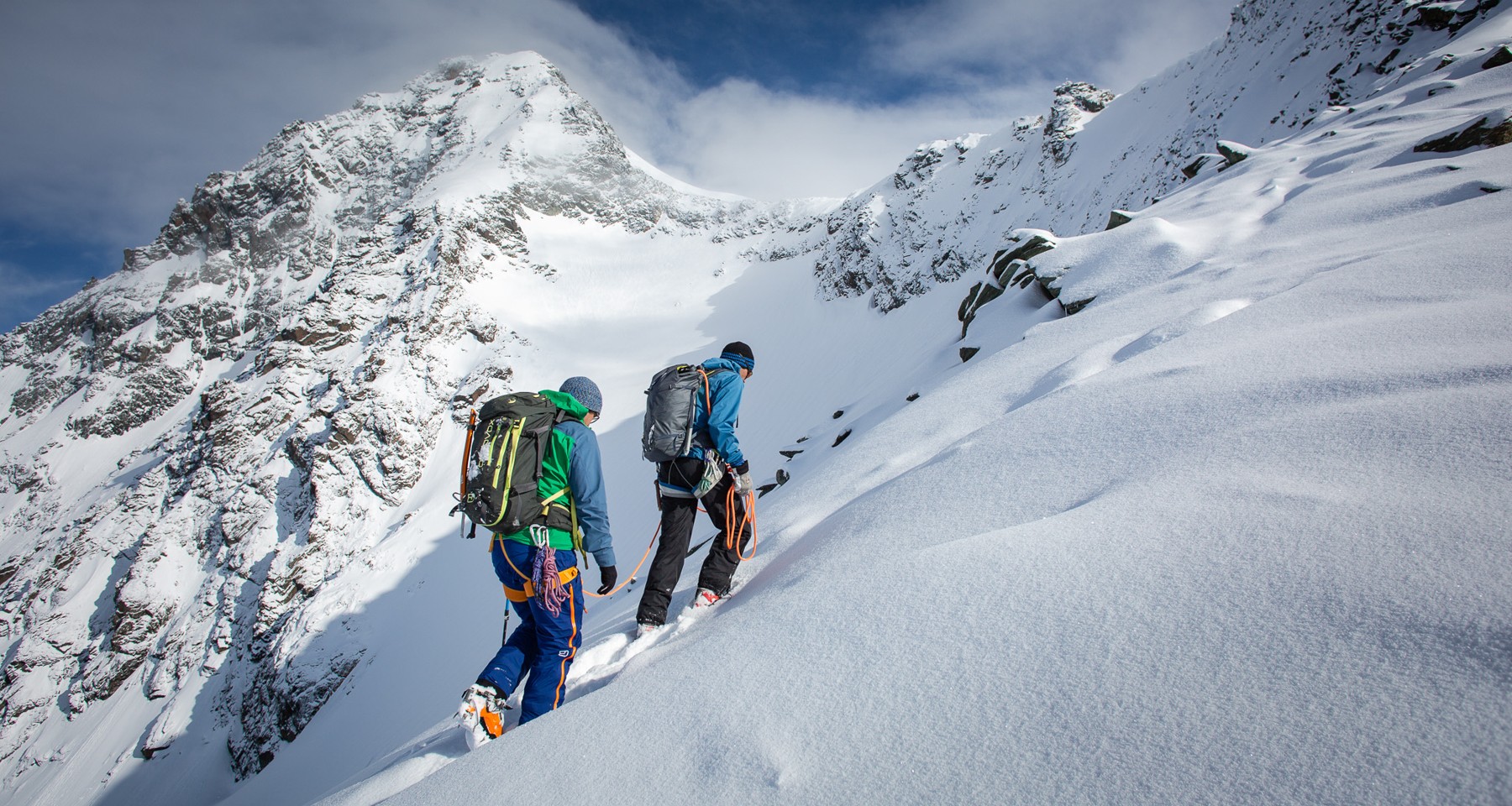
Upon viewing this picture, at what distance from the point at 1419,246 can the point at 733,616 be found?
5374 millimetres

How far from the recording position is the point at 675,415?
3.34m

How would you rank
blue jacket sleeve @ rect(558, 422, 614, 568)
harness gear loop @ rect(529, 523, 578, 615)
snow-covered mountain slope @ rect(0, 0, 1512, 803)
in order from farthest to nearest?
blue jacket sleeve @ rect(558, 422, 614, 568) < harness gear loop @ rect(529, 523, 578, 615) < snow-covered mountain slope @ rect(0, 0, 1512, 803)

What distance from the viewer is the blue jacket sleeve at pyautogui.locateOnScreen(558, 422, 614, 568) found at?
9.99 feet

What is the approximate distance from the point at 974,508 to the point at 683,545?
73.3 inches

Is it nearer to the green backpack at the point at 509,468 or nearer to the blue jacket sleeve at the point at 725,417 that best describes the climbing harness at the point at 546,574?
the green backpack at the point at 509,468

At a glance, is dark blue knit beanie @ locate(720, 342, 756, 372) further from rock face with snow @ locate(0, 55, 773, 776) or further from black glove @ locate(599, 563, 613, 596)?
rock face with snow @ locate(0, 55, 773, 776)

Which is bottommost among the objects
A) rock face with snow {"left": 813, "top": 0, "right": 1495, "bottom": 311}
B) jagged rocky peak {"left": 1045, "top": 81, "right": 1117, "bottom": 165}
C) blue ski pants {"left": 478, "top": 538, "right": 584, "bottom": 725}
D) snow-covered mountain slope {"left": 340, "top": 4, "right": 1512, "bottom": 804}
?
snow-covered mountain slope {"left": 340, "top": 4, "right": 1512, "bottom": 804}

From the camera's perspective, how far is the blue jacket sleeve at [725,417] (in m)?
3.37

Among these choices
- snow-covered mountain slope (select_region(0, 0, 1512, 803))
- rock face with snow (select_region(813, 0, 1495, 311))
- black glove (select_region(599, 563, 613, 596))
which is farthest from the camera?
rock face with snow (select_region(813, 0, 1495, 311))

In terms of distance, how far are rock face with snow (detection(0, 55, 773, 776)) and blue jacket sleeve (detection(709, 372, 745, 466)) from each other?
2219 centimetres

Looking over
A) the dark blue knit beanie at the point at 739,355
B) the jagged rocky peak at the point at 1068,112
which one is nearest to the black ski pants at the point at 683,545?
the dark blue knit beanie at the point at 739,355

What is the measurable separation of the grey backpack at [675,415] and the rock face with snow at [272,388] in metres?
22.0

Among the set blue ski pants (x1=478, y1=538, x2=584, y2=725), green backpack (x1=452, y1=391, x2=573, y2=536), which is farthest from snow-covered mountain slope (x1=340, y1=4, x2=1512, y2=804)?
green backpack (x1=452, y1=391, x2=573, y2=536)

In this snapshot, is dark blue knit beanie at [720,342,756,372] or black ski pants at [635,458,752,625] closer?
black ski pants at [635,458,752,625]
